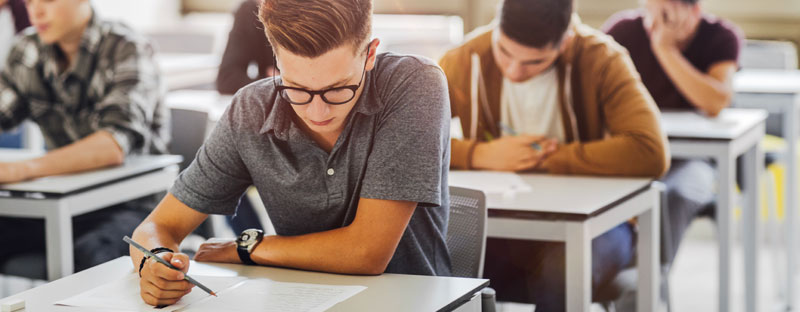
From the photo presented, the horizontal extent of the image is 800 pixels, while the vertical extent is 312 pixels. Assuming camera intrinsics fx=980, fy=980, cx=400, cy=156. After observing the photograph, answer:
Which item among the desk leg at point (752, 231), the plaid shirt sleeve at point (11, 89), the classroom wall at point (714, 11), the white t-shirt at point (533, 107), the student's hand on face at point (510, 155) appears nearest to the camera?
the student's hand on face at point (510, 155)

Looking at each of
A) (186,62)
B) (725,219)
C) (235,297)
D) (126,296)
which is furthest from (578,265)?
(186,62)

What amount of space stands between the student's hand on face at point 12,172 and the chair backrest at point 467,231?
1232mm

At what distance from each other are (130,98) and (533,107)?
116 centimetres

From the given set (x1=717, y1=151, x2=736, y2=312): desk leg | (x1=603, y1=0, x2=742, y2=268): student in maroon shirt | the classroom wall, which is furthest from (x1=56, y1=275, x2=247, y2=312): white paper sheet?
the classroom wall

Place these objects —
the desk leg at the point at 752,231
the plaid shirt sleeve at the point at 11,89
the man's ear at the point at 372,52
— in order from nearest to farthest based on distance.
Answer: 1. the man's ear at the point at 372,52
2. the plaid shirt sleeve at the point at 11,89
3. the desk leg at the point at 752,231

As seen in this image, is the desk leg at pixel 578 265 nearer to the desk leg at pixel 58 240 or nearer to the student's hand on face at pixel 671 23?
the desk leg at pixel 58 240

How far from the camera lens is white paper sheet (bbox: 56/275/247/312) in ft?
4.84

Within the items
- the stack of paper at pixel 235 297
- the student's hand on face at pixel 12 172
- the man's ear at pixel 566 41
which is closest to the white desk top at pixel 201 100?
the student's hand on face at pixel 12 172

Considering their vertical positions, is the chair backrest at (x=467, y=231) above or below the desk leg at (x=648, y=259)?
above

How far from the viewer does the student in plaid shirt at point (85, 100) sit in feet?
8.92

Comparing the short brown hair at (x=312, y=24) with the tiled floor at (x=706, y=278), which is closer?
the short brown hair at (x=312, y=24)

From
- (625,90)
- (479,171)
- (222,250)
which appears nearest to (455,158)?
(479,171)

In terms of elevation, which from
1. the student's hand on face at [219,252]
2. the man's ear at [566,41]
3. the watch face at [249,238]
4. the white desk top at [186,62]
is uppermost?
the man's ear at [566,41]

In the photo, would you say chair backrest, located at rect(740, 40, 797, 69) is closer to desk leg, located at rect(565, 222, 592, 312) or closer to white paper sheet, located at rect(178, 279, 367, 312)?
desk leg, located at rect(565, 222, 592, 312)
